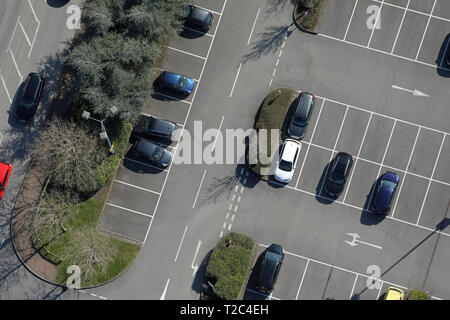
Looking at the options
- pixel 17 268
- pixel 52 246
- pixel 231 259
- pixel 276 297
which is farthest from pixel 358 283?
pixel 17 268

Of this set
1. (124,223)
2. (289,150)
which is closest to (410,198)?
(289,150)

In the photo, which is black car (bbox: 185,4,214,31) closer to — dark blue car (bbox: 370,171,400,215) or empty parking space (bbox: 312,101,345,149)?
empty parking space (bbox: 312,101,345,149)

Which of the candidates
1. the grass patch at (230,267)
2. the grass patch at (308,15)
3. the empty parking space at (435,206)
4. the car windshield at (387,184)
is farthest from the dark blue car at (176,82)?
the empty parking space at (435,206)

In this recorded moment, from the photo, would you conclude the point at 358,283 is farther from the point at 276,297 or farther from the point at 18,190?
the point at 18,190

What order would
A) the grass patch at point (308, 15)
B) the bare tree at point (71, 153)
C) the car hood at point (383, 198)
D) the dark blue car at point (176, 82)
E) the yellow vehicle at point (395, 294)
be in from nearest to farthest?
the bare tree at point (71, 153)
the yellow vehicle at point (395, 294)
the car hood at point (383, 198)
the dark blue car at point (176, 82)
the grass patch at point (308, 15)

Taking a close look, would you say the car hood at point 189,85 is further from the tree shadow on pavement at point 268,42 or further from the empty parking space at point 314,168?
the empty parking space at point 314,168
